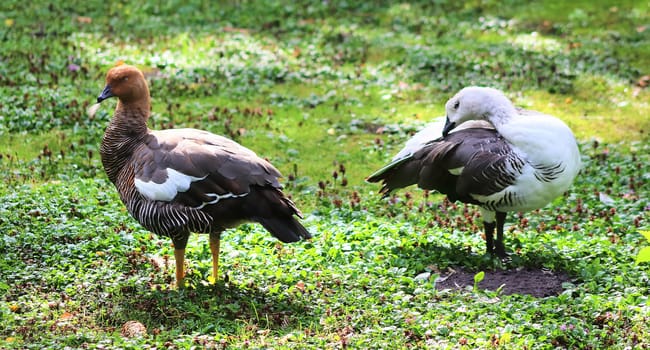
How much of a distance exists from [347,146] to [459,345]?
5.92 m

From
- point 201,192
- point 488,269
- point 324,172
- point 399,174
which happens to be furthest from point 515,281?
point 324,172

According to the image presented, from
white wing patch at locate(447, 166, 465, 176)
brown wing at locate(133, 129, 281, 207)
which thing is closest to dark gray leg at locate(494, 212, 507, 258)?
white wing patch at locate(447, 166, 465, 176)

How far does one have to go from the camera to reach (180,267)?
7.38 meters

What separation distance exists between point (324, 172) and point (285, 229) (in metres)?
4.01

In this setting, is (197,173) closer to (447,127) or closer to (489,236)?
(447,127)

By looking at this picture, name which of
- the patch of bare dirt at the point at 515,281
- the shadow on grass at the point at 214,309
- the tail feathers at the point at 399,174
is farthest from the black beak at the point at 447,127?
the shadow on grass at the point at 214,309

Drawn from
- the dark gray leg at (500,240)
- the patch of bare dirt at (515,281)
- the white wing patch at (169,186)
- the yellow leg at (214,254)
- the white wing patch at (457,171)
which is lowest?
the patch of bare dirt at (515,281)

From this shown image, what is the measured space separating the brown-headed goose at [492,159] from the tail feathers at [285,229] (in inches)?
58.4

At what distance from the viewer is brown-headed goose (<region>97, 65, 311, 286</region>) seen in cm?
712

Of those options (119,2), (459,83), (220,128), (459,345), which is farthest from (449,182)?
(119,2)

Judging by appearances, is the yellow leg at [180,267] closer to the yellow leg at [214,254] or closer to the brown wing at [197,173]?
the yellow leg at [214,254]

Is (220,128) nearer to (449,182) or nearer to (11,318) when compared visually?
(449,182)

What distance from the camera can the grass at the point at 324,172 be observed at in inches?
265

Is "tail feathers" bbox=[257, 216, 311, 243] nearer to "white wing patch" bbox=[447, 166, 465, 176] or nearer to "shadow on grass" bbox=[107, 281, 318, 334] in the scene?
"shadow on grass" bbox=[107, 281, 318, 334]
